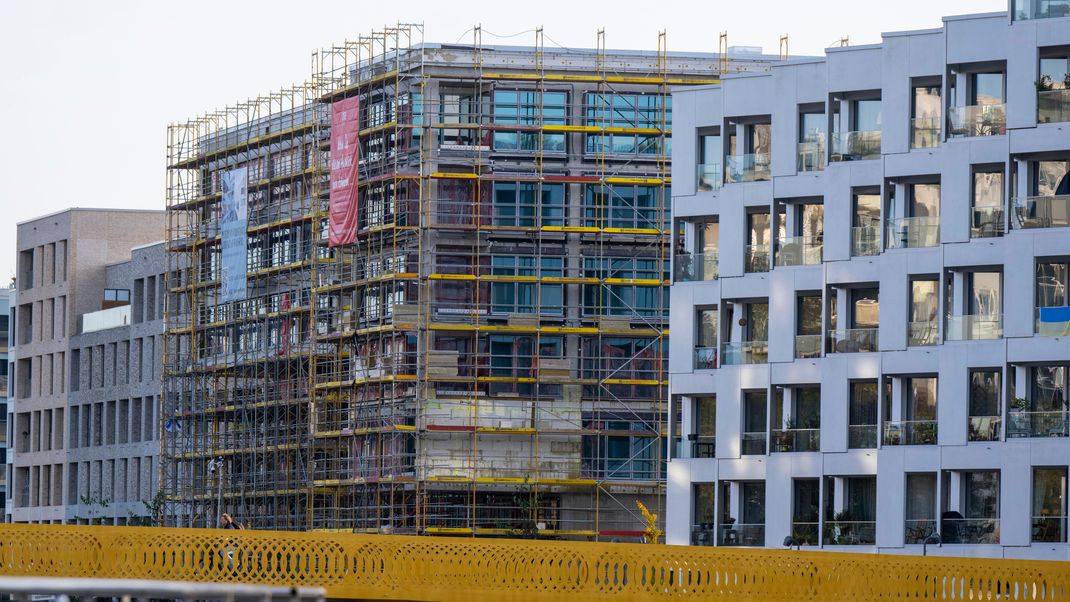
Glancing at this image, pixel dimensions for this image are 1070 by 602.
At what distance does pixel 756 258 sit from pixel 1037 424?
1237 cm

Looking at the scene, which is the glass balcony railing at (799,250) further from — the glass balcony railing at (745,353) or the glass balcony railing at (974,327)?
the glass balcony railing at (974,327)

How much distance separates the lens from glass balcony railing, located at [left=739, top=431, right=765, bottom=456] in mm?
66250

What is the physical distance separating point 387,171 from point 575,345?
9.59 metres

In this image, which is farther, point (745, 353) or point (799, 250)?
point (745, 353)

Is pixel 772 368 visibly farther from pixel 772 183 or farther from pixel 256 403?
pixel 256 403

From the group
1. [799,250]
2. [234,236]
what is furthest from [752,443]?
[234,236]

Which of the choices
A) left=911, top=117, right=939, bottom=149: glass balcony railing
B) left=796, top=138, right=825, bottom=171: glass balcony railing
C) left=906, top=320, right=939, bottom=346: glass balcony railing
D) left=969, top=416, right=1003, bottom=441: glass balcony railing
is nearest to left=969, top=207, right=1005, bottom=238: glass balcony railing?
left=911, top=117, right=939, bottom=149: glass balcony railing

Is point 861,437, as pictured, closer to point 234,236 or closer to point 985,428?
point 985,428

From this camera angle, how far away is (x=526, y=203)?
7869 centimetres

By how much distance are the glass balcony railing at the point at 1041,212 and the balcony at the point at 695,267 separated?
12146 mm

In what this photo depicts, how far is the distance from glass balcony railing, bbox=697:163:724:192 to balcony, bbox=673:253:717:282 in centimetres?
219

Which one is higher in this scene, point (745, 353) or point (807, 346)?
point (807, 346)

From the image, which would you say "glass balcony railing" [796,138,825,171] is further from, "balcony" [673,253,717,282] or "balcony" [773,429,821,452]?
"balcony" [773,429,821,452]

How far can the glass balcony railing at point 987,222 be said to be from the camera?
199 feet
